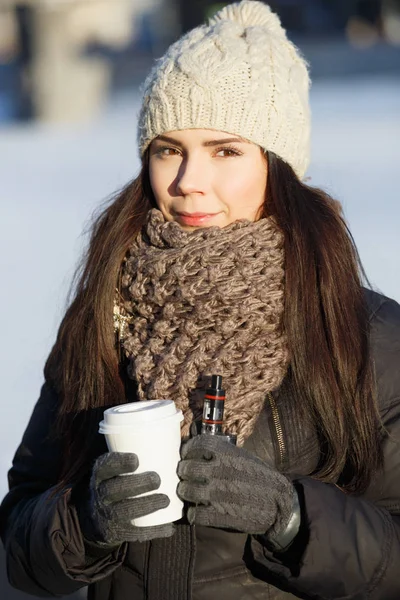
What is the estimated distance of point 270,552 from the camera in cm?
180

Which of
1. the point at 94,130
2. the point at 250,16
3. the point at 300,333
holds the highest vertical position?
the point at 94,130

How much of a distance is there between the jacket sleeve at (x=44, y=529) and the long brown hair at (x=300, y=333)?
0.08 m

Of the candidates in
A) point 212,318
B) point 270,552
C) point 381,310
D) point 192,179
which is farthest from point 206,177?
point 270,552

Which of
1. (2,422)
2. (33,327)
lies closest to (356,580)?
(2,422)

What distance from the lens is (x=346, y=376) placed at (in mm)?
1917

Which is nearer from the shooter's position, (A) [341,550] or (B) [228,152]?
(A) [341,550]

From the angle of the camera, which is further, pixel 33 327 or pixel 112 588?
pixel 33 327

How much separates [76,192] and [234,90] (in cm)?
797

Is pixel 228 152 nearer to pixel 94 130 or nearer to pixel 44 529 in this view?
pixel 44 529

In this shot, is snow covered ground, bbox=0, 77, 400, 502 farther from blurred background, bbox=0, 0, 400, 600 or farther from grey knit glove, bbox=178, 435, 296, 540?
grey knit glove, bbox=178, 435, 296, 540

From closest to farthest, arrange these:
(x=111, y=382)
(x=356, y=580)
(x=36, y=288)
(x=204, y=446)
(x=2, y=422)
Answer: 1. (x=204, y=446)
2. (x=356, y=580)
3. (x=111, y=382)
4. (x=2, y=422)
5. (x=36, y=288)

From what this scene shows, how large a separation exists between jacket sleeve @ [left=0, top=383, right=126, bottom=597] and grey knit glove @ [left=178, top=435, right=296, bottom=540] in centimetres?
30

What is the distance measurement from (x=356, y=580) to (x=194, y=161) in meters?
0.91

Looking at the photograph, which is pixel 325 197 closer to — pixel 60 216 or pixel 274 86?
pixel 274 86
